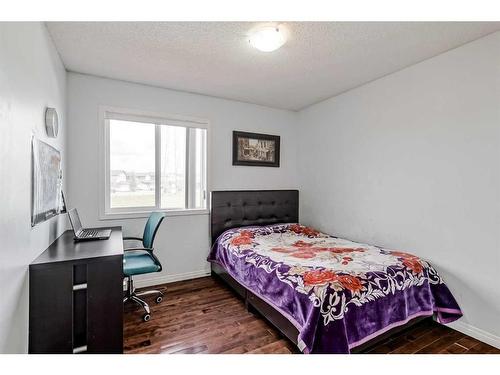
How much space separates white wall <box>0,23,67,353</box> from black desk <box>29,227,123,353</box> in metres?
0.06

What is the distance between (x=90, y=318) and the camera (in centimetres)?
156

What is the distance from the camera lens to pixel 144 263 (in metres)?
2.45

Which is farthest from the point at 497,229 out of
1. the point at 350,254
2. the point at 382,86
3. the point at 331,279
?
the point at 382,86

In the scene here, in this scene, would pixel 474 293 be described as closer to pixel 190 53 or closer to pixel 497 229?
pixel 497 229

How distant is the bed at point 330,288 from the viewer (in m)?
1.63

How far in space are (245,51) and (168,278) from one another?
8.88ft

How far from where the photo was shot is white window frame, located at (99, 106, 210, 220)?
9.30ft

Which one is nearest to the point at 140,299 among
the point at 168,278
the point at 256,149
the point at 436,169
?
the point at 168,278

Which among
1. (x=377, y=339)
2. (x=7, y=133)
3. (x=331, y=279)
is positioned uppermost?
(x=7, y=133)

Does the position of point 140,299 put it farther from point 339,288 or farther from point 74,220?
point 339,288

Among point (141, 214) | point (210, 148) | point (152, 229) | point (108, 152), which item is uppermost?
point (210, 148)

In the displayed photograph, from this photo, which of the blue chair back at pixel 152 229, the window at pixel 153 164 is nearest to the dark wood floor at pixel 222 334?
the blue chair back at pixel 152 229

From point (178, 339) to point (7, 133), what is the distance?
70.7 inches

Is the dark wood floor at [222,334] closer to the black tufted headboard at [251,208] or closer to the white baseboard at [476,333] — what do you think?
the white baseboard at [476,333]
